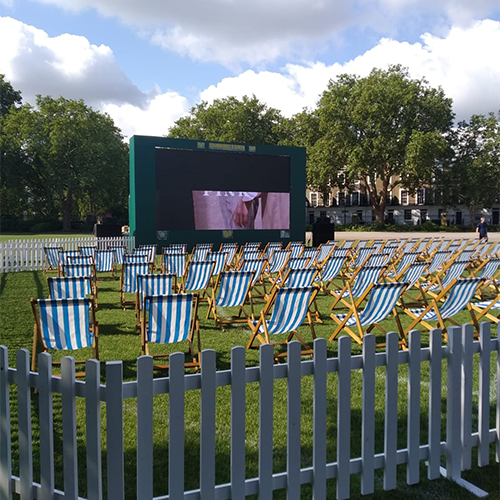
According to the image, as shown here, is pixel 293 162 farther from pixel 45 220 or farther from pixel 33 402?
pixel 45 220

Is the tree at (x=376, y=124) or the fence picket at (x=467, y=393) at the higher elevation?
the tree at (x=376, y=124)

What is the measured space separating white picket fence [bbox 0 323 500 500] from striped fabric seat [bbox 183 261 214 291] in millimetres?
5211

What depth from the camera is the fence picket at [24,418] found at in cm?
241

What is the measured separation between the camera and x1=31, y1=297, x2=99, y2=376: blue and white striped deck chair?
4438mm

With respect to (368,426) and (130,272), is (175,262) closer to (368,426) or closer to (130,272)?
(130,272)

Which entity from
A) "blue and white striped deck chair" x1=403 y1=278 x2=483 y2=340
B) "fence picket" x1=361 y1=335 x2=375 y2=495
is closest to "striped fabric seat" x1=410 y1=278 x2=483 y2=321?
"blue and white striped deck chair" x1=403 y1=278 x2=483 y2=340

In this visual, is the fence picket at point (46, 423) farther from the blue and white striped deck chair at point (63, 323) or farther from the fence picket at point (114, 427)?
the blue and white striped deck chair at point (63, 323)

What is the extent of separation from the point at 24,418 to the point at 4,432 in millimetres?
191

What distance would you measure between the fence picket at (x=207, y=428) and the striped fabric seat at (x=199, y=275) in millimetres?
5716

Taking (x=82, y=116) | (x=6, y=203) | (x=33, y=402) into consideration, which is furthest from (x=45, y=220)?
(x=33, y=402)

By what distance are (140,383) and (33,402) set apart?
2.37 m

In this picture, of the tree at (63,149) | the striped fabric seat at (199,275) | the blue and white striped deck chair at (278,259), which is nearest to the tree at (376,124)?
the tree at (63,149)

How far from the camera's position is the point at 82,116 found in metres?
48.2

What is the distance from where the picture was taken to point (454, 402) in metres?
2.96
